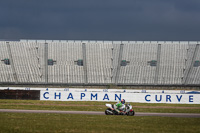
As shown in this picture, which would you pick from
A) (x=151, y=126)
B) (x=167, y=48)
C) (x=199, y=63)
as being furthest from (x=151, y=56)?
(x=151, y=126)

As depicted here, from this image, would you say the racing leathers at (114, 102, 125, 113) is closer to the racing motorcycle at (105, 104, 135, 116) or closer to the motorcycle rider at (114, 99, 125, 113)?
the motorcycle rider at (114, 99, 125, 113)

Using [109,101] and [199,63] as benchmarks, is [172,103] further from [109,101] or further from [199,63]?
[199,63]

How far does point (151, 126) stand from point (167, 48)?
51082 millimetres

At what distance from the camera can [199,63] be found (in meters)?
67.3

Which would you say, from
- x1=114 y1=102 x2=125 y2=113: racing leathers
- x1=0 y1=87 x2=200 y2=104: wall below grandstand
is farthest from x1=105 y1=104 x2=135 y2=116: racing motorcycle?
x1=0 y1=87 x2=200 y2=104: wall below grandstand

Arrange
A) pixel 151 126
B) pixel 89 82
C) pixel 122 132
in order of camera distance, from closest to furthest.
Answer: pixel 122 132 → pixel 151 126 → pixel 89 82

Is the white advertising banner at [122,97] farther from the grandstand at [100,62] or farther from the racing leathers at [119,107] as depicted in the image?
the grandstand at [100,62]

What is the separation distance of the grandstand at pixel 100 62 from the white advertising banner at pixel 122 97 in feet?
75.1

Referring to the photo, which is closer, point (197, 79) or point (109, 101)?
point (109, 101)

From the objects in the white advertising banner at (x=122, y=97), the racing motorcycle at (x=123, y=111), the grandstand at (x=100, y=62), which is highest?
the grandstand at (x=100, y=62)

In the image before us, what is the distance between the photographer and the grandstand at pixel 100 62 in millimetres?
65750

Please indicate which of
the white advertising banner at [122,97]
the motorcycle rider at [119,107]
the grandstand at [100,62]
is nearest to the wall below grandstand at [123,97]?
the white advertising banner at [122,97]

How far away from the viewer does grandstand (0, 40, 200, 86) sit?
6575 cm

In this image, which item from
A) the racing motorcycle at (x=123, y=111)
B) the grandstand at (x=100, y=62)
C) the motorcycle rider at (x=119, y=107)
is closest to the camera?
the racing motorcycle at (x=123, y=111)
